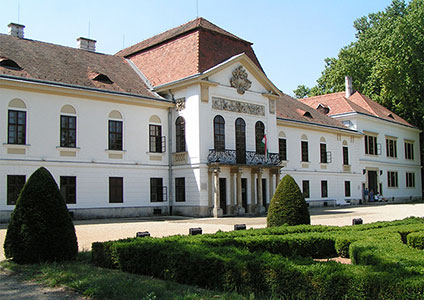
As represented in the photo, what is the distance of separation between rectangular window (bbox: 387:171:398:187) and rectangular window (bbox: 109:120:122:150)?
33803 mm

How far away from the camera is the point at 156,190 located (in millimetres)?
30672

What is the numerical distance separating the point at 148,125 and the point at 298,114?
1573cm

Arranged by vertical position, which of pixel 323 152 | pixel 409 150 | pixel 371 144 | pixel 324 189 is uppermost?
pixel 371 144

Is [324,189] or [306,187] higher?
[306,187]

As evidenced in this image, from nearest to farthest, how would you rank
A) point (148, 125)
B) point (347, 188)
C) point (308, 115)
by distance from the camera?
point (148, 125)
point (308, 115)
point (347, 188)

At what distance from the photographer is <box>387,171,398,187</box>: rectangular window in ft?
171

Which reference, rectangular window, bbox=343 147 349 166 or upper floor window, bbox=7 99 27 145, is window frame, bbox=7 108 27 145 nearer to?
upper floor window, bbox=7 99 27 145

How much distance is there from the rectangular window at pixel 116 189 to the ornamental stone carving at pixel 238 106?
760 cm

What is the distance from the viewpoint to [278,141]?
37812 mm

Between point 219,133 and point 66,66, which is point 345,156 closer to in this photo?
point 219,133

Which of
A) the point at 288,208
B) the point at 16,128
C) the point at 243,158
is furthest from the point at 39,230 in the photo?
the point at 243,158

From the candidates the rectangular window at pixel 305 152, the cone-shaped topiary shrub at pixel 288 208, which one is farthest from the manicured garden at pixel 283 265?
→ the rectangular window at pixel 305 152

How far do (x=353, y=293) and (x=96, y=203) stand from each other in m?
22.7

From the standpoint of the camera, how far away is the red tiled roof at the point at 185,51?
31.6m
